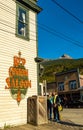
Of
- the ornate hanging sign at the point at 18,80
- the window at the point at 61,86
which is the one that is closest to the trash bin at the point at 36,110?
the ornate hanging sign at the point at 18,80

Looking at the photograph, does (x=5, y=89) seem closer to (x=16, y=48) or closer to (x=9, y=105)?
(x=9, y=105)

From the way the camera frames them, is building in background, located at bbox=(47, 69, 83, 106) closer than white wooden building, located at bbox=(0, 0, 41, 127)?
No

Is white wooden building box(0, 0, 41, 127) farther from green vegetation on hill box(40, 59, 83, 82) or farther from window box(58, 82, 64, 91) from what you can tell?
green vegetation on hill box(40, 59, 83, 82)

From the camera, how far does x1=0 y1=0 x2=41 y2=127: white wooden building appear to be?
1163 centimetres

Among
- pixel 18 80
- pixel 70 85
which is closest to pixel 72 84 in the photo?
pixel 70 85

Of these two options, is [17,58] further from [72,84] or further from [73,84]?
[72,84]

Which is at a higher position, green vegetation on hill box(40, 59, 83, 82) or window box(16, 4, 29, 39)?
green vegetation on hill box(40, 59, 83, 82)

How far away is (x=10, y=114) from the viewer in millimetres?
11672

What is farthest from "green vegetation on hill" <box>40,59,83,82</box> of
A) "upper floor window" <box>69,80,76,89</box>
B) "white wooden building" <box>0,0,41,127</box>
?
"white wooden building" <box>0,0,41,127</box>

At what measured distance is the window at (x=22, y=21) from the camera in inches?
527

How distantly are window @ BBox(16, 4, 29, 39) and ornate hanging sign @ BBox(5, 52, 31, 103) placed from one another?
1512mm

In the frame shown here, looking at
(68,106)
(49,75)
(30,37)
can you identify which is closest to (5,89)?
(30,37)

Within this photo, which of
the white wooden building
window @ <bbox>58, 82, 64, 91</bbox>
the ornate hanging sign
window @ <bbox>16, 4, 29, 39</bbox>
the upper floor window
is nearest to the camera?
the white wooden building

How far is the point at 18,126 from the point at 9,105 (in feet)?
4.00
